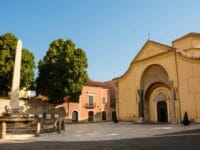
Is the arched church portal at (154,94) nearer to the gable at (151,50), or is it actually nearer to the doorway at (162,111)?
the doorway at (162,111)

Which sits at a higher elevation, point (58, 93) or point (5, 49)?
point (5, 49)

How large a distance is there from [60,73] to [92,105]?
11537mm

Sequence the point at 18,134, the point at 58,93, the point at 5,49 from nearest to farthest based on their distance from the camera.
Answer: the point at 18,134, the point at 5,49, the point at 58,93

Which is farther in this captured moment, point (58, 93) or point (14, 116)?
point (58, 93)

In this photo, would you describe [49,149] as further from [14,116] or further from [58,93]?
[58,93]

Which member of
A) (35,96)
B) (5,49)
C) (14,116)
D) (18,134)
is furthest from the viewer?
(35,96)

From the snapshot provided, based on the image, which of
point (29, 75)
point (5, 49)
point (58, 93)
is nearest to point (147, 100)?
point (58, 93)

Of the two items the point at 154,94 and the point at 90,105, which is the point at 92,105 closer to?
the point at 90,105

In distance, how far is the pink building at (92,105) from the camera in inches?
1635

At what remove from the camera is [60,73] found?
35.1 m

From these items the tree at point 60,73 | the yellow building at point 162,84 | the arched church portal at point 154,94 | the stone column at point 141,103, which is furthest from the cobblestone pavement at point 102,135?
the tree at point 60,73

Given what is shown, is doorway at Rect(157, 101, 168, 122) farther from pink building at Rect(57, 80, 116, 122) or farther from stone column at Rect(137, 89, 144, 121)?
pink building at Rect(57, 80, 116, 122)

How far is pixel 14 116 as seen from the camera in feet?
58.6

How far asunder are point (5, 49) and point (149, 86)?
1932 centimetres
